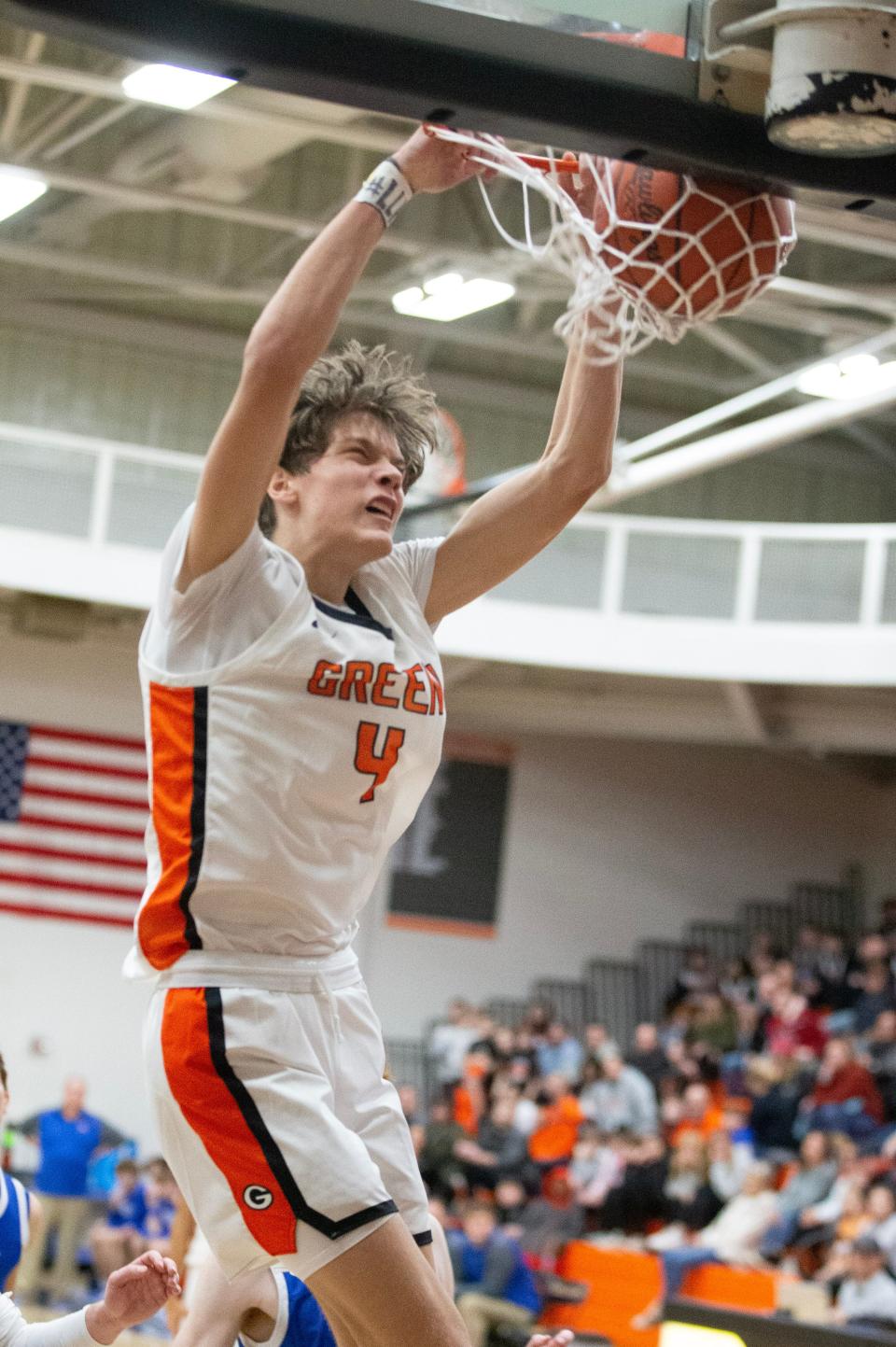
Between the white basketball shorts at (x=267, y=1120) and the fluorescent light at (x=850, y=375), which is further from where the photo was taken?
the fluorescent light at (x=850, y=375)

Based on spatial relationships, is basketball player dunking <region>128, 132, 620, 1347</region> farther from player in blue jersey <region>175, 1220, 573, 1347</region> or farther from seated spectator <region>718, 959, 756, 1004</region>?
seated spectator <region>718, 959, 756, 1004</region>

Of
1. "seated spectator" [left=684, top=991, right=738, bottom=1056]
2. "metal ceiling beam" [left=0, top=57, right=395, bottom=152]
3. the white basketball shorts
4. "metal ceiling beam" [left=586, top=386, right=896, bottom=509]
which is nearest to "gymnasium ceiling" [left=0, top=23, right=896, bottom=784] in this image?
"metal ceiling beam" [left=0, top=57, right=395, bottom=152]

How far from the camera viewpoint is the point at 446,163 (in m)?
3.11

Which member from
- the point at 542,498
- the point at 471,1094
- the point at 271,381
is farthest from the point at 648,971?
the point at 271,381

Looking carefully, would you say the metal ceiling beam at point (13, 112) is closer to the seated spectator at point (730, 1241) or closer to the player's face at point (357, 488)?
the seated spectator at point (730, 1241)

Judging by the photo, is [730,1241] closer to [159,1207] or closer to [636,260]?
[159,1207]

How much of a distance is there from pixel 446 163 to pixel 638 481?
9.56 metres

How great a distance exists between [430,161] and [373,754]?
0.99 metres

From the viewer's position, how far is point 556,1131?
581 inches

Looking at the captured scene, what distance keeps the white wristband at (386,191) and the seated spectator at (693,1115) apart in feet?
39.2

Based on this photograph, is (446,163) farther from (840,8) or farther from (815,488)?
(815,488)

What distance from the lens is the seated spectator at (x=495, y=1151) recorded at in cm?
1398

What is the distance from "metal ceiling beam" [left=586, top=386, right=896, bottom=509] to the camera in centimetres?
1120

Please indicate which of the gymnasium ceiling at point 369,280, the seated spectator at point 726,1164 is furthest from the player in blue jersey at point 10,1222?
the seated spectator at point 726,1164
